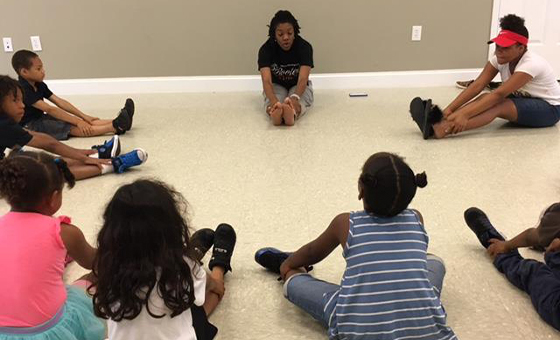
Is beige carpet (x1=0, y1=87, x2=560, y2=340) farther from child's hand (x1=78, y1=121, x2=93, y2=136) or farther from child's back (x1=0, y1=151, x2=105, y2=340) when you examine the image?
child's back (x1=0, y1=151, x2=105, y2=340)

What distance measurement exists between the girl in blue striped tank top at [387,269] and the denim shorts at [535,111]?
2.13m

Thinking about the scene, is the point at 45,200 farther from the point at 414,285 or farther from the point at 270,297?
the point at 414,285

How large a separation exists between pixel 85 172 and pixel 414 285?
1976 millimetres

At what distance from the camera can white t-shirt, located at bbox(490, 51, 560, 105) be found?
299 centimetres

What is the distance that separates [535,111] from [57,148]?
271 cm

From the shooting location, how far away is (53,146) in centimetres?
265

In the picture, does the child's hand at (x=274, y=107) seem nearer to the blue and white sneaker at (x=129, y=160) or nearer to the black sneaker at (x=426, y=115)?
the black sneaker at (x=426, y=115)

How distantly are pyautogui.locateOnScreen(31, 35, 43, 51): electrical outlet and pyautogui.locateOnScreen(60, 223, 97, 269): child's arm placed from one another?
3.42m

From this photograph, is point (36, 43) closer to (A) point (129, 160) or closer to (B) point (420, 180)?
(A) point (129, 160)

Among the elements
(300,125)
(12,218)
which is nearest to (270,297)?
(12,218)

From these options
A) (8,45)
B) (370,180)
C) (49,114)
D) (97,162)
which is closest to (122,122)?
(49,114)

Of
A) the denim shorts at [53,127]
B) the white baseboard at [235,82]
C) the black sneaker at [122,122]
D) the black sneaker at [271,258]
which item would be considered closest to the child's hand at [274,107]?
the white baseboard at [235,82]

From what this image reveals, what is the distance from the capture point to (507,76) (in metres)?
3.14

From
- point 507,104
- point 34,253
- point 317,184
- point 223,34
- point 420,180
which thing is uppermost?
point 223,34
